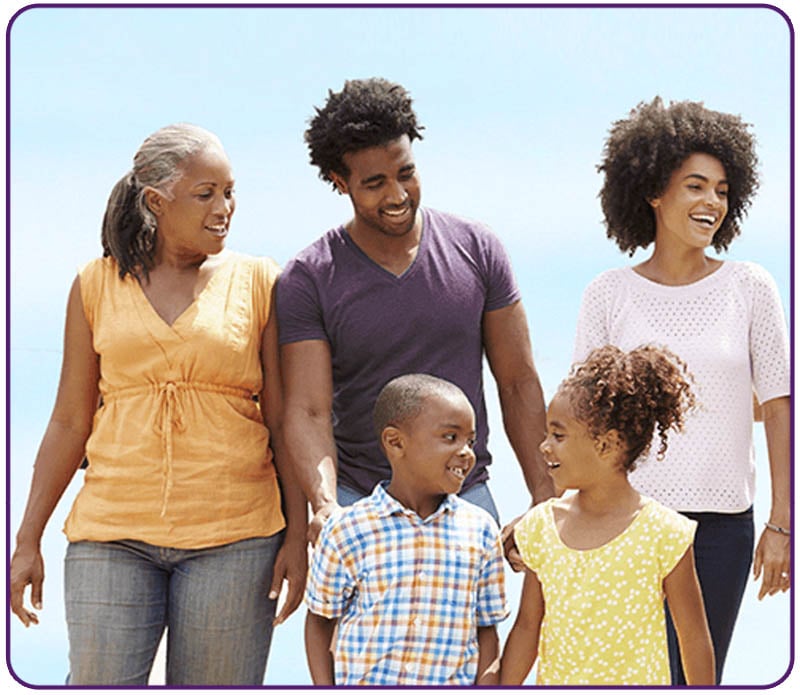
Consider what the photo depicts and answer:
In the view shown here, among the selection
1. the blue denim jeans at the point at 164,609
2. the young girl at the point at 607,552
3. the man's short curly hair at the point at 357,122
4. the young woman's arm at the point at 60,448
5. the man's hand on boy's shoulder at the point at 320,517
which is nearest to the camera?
the young girl at the point at 607,552

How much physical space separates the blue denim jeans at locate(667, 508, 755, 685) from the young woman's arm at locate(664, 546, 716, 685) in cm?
25

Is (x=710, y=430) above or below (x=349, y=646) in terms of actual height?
above

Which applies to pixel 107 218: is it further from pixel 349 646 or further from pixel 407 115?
pixel 349 646

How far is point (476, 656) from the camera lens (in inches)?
154

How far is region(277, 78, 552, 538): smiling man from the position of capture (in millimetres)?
4188

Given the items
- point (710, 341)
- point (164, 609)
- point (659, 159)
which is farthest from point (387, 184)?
point (164, 609)

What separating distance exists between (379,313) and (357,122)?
55cm

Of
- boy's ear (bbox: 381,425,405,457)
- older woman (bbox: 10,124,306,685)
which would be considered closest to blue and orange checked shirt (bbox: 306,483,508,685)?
boy's ear (bbox: 381,425,405,457)

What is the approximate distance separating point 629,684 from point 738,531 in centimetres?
64

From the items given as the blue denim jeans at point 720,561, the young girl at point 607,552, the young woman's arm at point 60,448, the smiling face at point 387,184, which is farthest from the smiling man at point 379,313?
the young woman's arm at point 60,448

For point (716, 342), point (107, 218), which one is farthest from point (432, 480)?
point (107, 218)

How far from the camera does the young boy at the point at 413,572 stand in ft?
12.6

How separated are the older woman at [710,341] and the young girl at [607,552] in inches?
10.3

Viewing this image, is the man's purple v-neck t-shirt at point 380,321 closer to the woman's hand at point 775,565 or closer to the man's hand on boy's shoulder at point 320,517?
the man's hand on boy's shoulder at point 320,517
